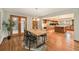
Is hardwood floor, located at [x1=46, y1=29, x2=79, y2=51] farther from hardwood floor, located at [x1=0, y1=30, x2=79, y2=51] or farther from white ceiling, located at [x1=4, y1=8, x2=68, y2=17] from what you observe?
white ceiling, located at [x1=4, y1=8, x2=68, y2=17]

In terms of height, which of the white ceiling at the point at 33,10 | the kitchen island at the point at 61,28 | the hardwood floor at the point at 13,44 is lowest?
the hardwood floor at the point at 13,44

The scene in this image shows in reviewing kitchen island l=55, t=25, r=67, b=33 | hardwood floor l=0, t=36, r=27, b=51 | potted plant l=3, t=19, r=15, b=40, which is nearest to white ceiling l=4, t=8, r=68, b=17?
potted plant l=3, t=19, r=15, b=40

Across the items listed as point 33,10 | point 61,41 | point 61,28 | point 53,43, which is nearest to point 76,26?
point 61,28

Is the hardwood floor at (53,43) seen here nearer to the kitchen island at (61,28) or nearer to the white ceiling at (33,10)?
the kitchen island at (61,28)

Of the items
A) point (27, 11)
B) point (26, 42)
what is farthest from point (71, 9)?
point (26, 42)

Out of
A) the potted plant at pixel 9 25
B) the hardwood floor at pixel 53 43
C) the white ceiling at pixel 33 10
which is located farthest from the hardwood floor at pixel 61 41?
the potted plant at pixel 9 25

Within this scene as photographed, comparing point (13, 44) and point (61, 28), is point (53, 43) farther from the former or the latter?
point (13, 44)

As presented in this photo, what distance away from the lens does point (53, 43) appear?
2.40 m

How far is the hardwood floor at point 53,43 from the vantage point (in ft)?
7.72

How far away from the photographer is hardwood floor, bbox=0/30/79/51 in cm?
235

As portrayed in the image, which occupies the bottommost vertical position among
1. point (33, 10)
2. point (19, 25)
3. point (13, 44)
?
point (13, 44)

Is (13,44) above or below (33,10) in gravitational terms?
below

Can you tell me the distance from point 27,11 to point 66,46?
3.48ft
